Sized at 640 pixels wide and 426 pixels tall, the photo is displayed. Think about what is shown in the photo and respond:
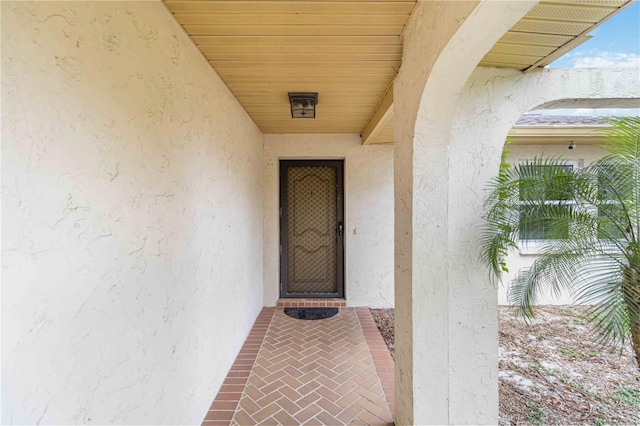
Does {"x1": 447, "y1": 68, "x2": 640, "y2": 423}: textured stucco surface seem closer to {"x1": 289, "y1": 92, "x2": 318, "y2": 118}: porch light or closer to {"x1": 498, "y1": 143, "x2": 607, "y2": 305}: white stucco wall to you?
{"x1": 289, "y1": 92, "x2": 318, "y2": 118}: porch light

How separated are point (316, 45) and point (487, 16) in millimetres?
1007

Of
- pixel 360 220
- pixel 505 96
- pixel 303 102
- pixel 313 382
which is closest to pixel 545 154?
pixel 360 220

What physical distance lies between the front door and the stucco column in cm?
231

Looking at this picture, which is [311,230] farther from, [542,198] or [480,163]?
[542,198]

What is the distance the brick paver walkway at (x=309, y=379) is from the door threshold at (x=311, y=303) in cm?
57

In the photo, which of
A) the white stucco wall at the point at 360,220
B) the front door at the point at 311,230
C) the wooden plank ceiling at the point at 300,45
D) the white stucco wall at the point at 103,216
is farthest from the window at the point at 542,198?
the front door at the point at 311,230

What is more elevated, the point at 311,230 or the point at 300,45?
the point at 300,45

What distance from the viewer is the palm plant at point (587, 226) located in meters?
1.31

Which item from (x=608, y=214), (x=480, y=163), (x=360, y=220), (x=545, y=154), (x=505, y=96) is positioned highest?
(x=545, y=154)

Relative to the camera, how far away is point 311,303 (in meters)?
3.98

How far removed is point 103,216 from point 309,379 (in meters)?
2.09

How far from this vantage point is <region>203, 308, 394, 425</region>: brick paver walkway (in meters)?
1.92

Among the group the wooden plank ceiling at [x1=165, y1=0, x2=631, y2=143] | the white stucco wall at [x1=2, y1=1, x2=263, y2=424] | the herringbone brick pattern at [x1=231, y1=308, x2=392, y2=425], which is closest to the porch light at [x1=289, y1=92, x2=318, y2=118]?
the wooden plank ceiling at [x1=165, y1=0, x2=631, y2=143]

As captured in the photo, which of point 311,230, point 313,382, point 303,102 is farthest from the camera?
point 311,230
